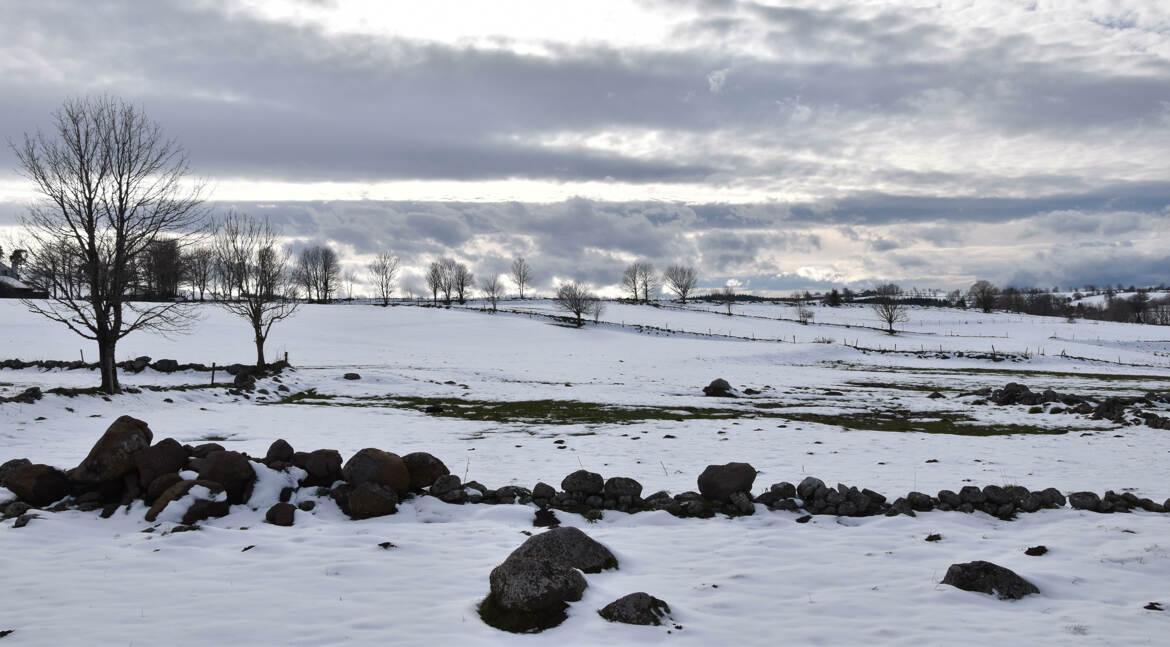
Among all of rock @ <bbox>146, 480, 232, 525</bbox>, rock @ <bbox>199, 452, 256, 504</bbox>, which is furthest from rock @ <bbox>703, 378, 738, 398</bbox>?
rock @ <bbox>146, 480, 232, 525</bbox>

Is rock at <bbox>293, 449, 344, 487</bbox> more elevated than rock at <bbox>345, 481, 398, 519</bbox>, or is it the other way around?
rock at <bbox>293, 449, 344, 487</bbox>

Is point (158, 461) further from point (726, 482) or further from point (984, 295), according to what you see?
point (984, 295)

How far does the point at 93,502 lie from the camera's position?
31.8ft

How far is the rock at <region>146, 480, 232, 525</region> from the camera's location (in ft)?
29.8

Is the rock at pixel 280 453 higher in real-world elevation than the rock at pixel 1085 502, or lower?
higher

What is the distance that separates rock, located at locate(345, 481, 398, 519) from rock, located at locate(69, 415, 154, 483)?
374cm

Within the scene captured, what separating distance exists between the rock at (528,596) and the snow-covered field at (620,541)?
18 cm

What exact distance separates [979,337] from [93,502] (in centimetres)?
10389

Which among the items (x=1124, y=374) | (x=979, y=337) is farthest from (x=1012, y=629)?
(x=979, y=337)

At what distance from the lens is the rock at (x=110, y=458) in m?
9.83

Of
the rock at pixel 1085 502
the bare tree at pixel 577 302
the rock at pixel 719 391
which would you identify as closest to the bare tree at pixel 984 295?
the bare tree at pixel 577 302

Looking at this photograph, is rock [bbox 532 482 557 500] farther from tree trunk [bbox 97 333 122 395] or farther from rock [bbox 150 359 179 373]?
rock [bbox 150 359 179 373]

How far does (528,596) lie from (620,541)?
2712 millimetres

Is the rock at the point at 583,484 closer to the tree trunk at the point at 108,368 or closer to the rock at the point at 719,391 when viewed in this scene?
the tree trunk at the point at 108,368
